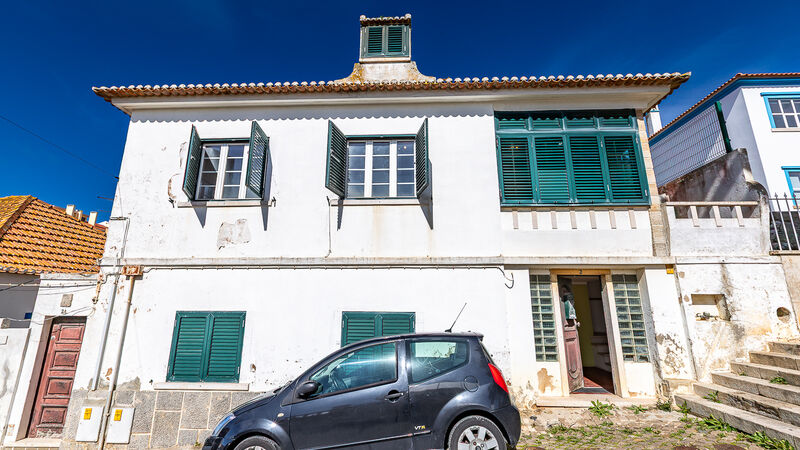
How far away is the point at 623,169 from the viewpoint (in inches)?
297

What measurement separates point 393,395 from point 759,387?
6084 mm

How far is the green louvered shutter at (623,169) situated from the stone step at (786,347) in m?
3.38

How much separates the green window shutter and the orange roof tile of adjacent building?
308 inches

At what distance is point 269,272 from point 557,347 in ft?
19.5

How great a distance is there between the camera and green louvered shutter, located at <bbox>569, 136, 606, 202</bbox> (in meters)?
7.38

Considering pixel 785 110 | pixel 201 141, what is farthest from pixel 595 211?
pixel 785 110

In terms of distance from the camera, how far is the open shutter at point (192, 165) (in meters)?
7.38

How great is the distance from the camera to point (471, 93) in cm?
786

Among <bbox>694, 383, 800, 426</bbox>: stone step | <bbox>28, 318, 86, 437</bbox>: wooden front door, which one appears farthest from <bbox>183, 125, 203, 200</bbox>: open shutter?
<bbox>694, 383, 800, 426</bbox>: stone step

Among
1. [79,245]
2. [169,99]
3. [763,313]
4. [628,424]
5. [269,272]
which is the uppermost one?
[169,99]

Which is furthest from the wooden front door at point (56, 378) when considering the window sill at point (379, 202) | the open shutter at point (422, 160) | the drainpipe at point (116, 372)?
the open shutter at point (422, 160)

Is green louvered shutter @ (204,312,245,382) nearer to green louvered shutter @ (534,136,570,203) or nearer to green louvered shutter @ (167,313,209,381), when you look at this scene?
green louvered shutter @ (167,313,209,381)

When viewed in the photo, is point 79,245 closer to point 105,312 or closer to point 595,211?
point 105,312

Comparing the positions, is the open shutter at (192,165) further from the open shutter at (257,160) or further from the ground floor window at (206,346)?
the ground floor window at (206,346)
